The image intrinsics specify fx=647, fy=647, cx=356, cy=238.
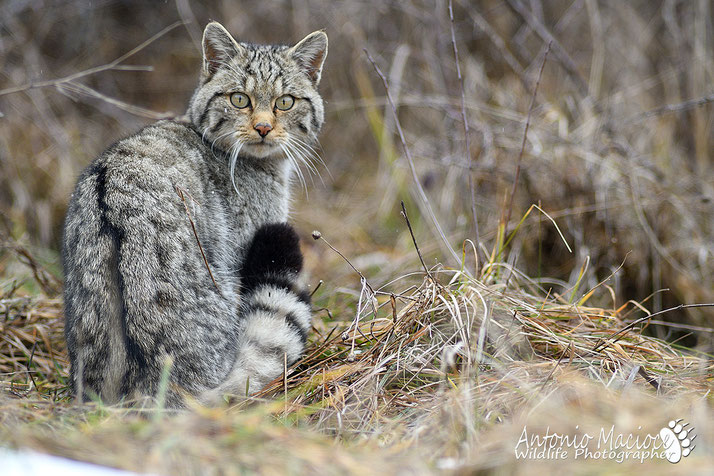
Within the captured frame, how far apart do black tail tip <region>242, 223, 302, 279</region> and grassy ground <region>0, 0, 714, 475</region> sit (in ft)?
1.00

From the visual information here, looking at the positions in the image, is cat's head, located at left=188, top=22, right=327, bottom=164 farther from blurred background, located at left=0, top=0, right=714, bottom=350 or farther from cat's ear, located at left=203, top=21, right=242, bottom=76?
blurred background, located at left=0, top=0, right=714, bottom=350

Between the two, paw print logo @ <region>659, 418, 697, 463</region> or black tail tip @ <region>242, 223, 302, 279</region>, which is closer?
paw print logo @ <region>659, 418, 697, 463</region>

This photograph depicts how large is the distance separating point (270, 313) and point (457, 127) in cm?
293

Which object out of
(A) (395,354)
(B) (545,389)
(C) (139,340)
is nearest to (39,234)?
(C) (139,340)

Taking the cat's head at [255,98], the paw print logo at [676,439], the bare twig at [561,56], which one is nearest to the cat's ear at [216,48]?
the cat's head at [255,98]

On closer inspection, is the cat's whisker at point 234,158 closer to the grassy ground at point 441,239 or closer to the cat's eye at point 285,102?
the cat's eye at point 285,102

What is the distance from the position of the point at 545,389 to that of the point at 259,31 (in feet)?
18.9

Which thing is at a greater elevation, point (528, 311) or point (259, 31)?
point (259, 31)

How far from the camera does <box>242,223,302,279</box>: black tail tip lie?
2.86 metres

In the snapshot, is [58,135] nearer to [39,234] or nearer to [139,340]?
[39,234]

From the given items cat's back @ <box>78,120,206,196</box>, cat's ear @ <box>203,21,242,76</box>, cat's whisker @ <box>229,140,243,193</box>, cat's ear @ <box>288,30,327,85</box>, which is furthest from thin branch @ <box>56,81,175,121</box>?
cat's ear @ <box>288,30,327,85</box>

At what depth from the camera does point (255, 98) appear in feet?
11.1

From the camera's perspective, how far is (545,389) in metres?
2.30

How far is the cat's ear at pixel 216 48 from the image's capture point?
3.43m
